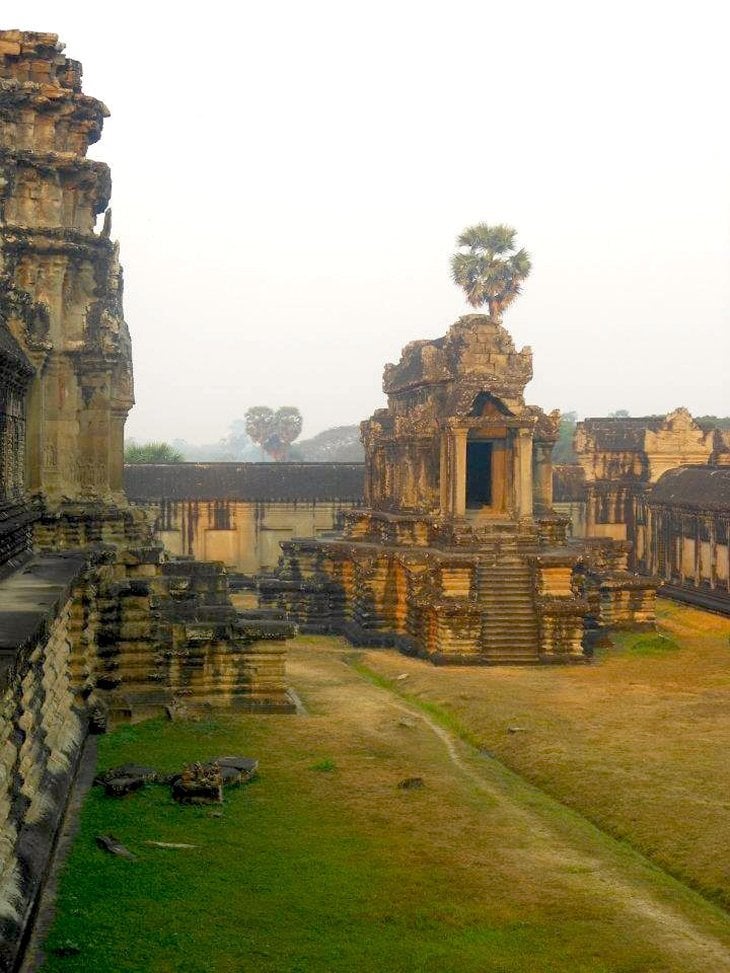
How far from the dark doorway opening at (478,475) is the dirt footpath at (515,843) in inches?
520

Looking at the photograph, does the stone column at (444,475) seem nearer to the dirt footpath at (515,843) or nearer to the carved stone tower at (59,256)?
the dirt footpath at (515,843)

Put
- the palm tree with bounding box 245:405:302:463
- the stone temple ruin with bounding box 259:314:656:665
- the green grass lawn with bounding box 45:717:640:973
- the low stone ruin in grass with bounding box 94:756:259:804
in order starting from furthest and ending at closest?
the palm tree with bounding box 245:405:302:463 < the stone temple ruin with bounding box 259:314:656:665 < the low stone ruin in grass with bounding box 94:756:259:804 < the green grass lawn with bounding box 45:717:640:973

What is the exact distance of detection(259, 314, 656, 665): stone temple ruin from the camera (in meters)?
25.7

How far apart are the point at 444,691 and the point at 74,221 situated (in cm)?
1122

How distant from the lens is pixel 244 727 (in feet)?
57.0

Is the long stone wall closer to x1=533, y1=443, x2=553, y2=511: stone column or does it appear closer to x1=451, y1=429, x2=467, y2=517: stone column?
x1=533, y1=443, x2=553, y2=511: stone column

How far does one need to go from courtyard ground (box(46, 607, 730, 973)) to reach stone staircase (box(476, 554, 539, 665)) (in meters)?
4.99

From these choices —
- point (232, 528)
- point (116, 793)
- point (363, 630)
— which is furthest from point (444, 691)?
point (232, 528)

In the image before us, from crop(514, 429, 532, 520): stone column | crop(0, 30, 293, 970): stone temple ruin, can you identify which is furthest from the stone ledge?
crop(514, 429, 532, 520): stone column

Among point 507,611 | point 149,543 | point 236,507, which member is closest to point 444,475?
point 507,611

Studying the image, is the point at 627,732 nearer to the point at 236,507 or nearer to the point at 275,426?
the point at 236,507

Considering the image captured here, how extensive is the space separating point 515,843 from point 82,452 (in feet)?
37.9

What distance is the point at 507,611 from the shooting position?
26.0 m

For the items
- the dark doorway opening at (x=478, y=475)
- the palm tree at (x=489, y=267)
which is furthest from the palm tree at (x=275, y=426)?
the dark doorway opening at (x=478, y=475)
